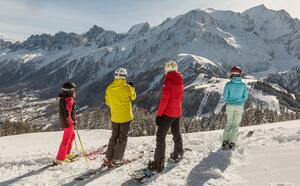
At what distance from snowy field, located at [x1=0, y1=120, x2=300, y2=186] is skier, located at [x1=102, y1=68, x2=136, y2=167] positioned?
59 centimetres

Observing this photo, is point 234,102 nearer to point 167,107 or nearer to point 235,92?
point 235,92

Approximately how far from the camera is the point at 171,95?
13.0 m

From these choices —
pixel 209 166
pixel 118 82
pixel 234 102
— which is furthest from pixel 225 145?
pixel 118 82

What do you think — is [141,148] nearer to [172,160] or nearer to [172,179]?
[172,160]

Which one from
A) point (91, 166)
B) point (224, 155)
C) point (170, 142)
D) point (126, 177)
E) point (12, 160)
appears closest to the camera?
point (126, 177)

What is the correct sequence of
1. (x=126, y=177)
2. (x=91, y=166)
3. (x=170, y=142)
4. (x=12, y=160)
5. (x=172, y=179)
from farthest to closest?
(x=170, y=142)
(x=12, y=160)
(x=91, y=166)
(x=126, y=177)
(x=172, y=179)

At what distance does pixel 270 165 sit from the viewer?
12.0 m

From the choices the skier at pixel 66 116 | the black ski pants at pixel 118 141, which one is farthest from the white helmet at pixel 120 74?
the skier at pixel 66 116

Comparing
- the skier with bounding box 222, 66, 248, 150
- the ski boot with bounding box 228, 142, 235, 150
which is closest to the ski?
the ski boot with bounding box 228, 142, 235, 150

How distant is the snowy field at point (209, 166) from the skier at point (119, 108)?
0.59 m

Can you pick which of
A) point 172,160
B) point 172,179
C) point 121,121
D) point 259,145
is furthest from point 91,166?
point 259,145

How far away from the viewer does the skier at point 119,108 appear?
14.0 meters

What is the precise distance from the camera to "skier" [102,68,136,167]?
13984mm

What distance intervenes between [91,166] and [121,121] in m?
2.07
